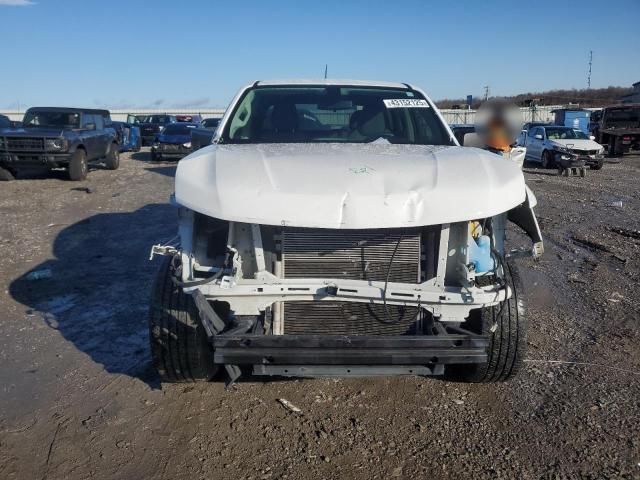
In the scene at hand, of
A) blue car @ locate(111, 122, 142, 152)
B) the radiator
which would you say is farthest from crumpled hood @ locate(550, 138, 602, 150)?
the radiator

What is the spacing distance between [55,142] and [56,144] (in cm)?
5

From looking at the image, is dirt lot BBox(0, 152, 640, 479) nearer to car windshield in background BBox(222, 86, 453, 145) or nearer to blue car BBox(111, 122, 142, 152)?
car windshield in background BBox(222, 86, 453, 145)

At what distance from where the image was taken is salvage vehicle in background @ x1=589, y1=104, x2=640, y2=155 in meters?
25.5

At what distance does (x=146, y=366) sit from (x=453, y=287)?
2.32 metres

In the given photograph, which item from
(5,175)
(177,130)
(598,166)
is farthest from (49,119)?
(598,166)

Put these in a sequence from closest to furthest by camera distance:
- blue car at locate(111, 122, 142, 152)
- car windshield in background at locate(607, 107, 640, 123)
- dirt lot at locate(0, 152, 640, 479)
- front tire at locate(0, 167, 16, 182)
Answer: dirt lot at locate(0, 152, 640, 479)
front tire at locate(0, 167, 16, 182)
blue car at locate(111, 122, 142, 152)
car windshield in background at locate(607, 107, 640, 123)

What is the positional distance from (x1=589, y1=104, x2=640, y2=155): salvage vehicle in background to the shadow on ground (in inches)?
917

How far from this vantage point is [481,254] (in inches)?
128

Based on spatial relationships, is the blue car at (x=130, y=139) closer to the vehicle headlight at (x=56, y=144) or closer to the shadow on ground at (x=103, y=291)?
the vehicle headlight at (x=56, y=144)

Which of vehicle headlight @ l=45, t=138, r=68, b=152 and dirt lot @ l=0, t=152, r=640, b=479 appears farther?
vehicle headlight @ l=45, t=138, r=68, b=152

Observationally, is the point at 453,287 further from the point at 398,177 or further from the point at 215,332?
the point at 215,332

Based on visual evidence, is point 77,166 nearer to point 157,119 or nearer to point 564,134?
point 564,134

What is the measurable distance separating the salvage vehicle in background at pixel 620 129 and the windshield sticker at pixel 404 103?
2461 cm

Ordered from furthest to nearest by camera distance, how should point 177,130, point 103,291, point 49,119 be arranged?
point 177,130, point 49,119, point 103,291
